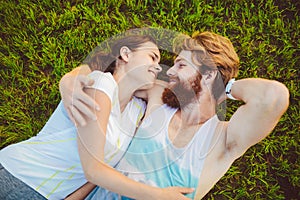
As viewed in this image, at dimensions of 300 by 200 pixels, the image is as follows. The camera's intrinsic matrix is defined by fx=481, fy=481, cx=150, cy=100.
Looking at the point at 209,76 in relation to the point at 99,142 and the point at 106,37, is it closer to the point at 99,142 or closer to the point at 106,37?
the point at 99,142

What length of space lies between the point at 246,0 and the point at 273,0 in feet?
0.28

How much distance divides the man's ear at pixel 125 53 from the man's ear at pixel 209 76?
0.58 ft

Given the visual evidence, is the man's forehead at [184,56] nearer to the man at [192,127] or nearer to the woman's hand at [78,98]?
the man at [192,127]

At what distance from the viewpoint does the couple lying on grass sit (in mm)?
1044

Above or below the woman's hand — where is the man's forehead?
above

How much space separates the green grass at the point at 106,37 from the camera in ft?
4.79

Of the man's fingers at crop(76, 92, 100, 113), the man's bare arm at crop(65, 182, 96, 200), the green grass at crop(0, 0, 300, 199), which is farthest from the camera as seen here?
the green grass at crop(0, 0, 300, 199)

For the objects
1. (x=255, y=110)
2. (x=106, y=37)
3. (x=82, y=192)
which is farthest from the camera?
(x=106, y=37)

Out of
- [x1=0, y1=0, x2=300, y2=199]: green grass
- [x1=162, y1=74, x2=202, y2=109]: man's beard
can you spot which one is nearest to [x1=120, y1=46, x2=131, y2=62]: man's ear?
[x1=162, y1=74, x2=202, y2=109]: man's beard

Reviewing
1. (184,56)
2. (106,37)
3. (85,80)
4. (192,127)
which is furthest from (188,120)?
A: (106,37)

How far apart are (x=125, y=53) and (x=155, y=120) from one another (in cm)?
17

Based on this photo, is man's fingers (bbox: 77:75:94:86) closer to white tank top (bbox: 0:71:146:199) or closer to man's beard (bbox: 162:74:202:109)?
white tank top (bbox: 0:71:146:199)

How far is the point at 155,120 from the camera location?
3.58 ft

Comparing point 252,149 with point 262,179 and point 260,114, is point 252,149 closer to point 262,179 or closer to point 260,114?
point 262,179
